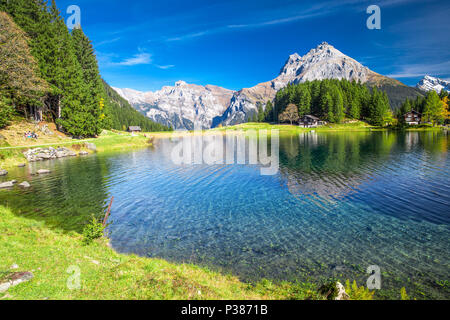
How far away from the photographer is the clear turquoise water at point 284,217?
1261 centimetres

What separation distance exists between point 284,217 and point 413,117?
168452mm

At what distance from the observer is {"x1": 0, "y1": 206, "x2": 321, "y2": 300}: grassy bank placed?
8.56m

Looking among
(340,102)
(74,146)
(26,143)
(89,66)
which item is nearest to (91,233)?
(26,143)

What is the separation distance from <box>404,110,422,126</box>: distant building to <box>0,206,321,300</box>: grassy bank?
173m

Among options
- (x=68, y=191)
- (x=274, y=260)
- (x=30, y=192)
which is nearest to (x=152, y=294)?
(x=274, y=260)

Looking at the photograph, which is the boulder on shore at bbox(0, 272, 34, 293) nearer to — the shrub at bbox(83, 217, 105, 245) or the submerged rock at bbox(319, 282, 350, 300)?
the shrub at bbox(83, 217, 105, 245)

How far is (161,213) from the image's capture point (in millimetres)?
21672

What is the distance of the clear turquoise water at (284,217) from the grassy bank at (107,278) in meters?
1.45

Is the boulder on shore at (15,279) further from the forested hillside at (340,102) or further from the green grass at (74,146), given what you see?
the forested hillside at (340,102)

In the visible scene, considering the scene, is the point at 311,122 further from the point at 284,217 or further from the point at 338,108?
the point at 284,217

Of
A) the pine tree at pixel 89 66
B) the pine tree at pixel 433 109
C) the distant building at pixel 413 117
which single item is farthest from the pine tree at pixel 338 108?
the pine tree at pixel 89 66

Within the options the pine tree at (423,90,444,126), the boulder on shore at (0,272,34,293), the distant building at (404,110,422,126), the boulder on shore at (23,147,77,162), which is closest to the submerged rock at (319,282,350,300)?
the boulder on shore at (0,272,34,293)
